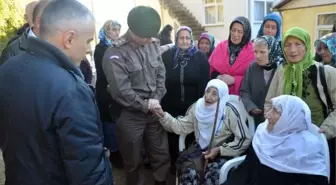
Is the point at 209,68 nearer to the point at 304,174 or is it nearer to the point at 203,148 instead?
the point at 203,148

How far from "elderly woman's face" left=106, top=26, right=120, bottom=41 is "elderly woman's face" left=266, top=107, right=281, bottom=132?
2266mm

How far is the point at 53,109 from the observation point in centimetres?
105

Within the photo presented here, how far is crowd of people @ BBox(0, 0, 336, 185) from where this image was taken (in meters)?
1.09

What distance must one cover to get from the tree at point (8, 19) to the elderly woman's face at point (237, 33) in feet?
15.4

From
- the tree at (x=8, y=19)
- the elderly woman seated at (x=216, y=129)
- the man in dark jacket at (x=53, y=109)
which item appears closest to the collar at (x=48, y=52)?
the man in dark jacket at (x=53, y=109)

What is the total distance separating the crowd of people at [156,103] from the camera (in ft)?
3.58

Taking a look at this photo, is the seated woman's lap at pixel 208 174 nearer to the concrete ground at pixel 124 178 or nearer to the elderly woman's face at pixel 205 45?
the concrete ground at pixel 124 178

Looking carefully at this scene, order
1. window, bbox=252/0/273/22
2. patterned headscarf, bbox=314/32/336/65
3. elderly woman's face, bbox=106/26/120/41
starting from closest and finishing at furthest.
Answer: patterned headscarf, bbox=314/32/336/65 < elderly woman's face, bbox=106/26/120/41 < window, bbox=252/0/273/22

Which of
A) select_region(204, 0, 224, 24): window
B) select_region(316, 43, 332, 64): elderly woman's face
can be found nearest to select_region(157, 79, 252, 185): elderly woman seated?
select_region(316, 43, 332, 64): elderly woman's face

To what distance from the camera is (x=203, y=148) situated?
2428mm

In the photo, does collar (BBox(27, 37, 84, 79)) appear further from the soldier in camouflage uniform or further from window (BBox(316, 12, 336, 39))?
window (BBox(316, 12, 336, 39))

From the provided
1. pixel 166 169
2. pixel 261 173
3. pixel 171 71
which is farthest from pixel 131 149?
pixel 261 173

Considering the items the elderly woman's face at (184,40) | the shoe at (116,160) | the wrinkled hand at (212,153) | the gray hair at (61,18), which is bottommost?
the shoe at (116,160)

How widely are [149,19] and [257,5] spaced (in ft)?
35.5
